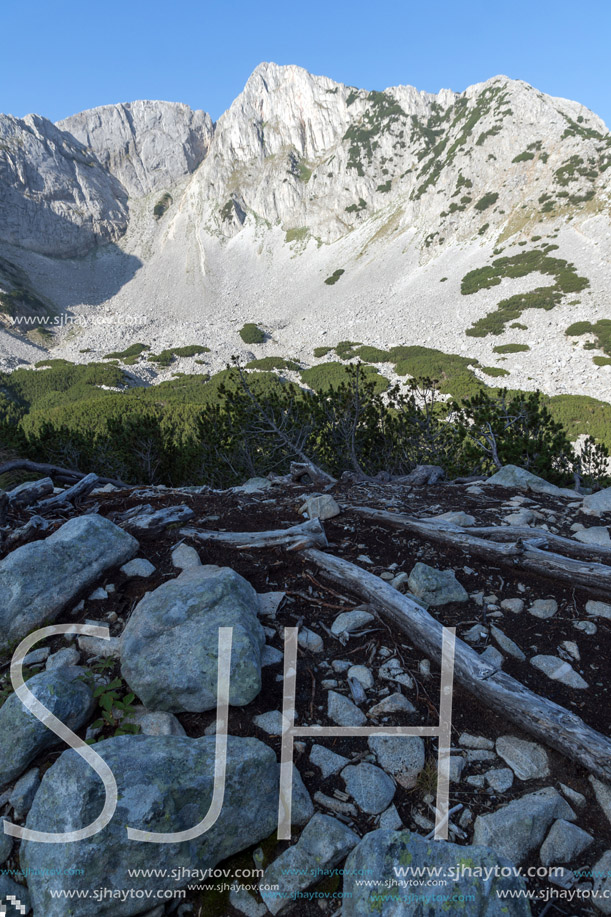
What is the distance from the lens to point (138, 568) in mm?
4422

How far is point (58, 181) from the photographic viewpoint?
3984 inches

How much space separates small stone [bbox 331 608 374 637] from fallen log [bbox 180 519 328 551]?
104cm

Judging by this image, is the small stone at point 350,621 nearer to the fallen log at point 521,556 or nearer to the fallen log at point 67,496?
the fallen log at point 521,556

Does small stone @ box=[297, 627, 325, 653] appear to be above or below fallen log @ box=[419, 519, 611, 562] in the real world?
below

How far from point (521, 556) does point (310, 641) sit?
93.7 inches

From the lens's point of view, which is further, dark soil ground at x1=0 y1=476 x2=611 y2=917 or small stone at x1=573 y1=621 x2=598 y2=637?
small stone at x1=573 y1=621 x2=598 y2=637

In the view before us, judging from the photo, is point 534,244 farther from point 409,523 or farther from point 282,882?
point 282,882

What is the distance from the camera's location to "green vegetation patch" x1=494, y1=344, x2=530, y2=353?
140 feet

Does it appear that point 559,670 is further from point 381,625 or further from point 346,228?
point 346,228

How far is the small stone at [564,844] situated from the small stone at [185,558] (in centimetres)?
333

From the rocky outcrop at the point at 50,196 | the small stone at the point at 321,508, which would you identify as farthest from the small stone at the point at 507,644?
the rocky outcrop at the point at 50,196

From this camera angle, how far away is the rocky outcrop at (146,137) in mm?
115438

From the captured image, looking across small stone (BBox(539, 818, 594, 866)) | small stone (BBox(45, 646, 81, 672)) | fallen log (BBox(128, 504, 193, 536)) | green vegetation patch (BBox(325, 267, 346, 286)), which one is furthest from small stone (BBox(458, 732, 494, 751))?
green vegetation patch (BBox(325, 267, 346, 286))

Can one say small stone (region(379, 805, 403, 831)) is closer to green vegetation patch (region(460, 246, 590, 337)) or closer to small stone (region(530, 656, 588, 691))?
small stone (region(530, 656, 588, 691))
